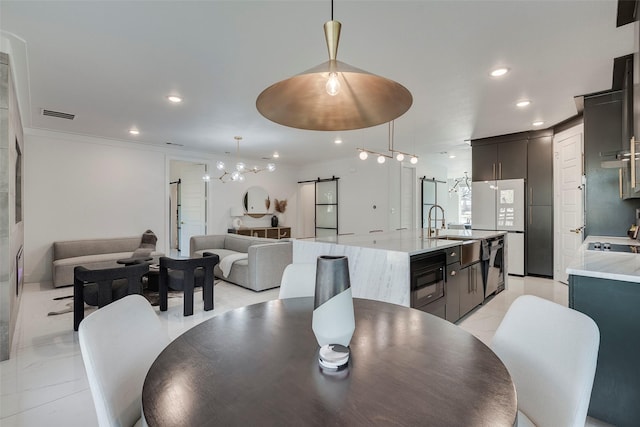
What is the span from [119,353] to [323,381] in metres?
0.71

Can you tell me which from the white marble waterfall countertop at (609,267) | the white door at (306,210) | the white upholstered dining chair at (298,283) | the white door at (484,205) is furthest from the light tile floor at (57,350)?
the white door at (306,210)

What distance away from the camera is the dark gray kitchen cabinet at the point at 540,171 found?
520 centimetres

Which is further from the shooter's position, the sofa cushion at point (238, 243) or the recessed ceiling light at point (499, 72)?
the sofa cushion at point (238, 243)

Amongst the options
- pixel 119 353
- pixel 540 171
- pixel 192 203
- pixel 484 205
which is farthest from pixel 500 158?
pixel 192 203

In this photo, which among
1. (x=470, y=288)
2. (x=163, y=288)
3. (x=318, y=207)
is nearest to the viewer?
(x=470, y=288)

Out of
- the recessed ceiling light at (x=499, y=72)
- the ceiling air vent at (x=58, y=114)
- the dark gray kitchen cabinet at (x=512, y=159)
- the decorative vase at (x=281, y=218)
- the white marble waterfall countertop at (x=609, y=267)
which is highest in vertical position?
the recessed ceiling light at (x=499, y=72)

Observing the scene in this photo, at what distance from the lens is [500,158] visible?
5.74 m

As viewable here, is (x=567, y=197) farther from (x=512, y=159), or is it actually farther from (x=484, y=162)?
(x=484, y=162)

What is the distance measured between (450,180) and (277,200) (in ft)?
23.3

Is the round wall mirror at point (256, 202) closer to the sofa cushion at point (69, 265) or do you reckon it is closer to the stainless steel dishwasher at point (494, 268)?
the sofa cushion at point (69, 265)

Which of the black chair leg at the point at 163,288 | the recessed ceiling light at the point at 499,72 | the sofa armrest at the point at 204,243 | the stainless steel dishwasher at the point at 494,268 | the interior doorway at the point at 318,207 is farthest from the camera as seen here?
the interior doorway at the point at 318,207

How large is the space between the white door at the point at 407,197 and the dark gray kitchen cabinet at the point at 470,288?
416 centimetres

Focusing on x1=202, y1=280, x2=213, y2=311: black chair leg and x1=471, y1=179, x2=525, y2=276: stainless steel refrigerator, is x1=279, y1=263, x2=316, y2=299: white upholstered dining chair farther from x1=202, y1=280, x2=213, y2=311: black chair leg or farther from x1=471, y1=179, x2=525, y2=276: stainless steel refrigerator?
x1=471, y1=179, x2=525, y2=276: stainless steel refrigerator

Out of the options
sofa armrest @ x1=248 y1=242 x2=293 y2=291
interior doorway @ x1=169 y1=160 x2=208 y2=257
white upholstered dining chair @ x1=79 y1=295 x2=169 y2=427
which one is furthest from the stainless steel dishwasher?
interior doorway @ x1=169 y1=160 x2=208 y2=257
